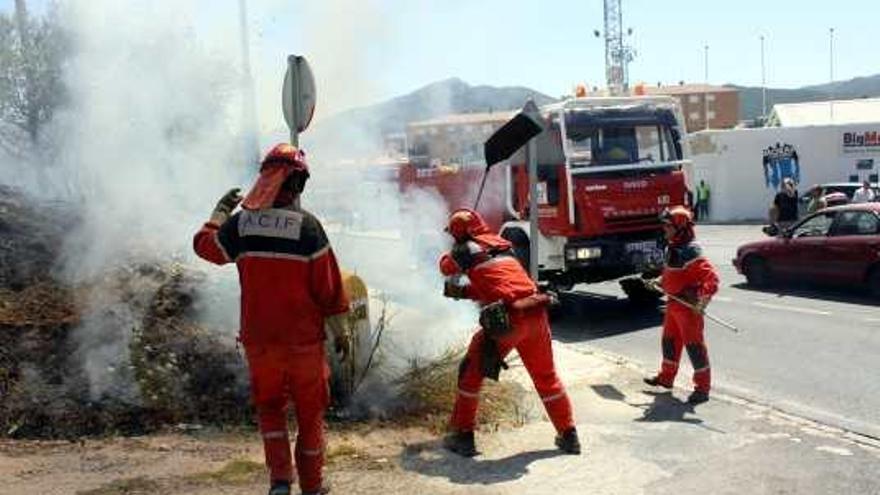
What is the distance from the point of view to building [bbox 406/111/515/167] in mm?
12930

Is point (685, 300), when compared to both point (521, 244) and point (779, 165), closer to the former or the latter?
point (521, 244)

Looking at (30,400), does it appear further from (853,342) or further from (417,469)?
(853,342)

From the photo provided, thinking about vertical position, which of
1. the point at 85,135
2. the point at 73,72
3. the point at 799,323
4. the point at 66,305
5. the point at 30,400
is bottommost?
the point at 799,323

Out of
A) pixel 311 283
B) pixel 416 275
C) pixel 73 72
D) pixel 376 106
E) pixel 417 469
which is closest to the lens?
pixel 311 283

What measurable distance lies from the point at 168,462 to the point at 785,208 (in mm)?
13478

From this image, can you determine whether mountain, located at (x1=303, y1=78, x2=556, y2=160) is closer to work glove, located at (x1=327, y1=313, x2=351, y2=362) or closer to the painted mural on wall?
work glove, located at (x1=327, y1=313, x2=351, y2=362)

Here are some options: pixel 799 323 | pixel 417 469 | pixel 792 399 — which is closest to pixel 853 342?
pixel 799 323

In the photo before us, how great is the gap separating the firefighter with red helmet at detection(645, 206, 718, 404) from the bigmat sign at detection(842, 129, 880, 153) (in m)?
21.5

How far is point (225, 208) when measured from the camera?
4777mm

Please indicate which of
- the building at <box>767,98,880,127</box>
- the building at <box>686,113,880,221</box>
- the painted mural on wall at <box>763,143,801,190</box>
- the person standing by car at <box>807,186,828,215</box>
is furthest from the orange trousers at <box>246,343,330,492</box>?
the building at <box>767,98,880,127</box>

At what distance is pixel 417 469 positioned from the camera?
526cm

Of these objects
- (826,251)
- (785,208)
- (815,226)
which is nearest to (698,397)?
(826,251)

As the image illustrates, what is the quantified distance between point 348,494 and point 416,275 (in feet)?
19.5

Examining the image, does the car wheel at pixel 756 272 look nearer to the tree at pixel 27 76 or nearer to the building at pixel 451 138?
the building at pixel 451 138
